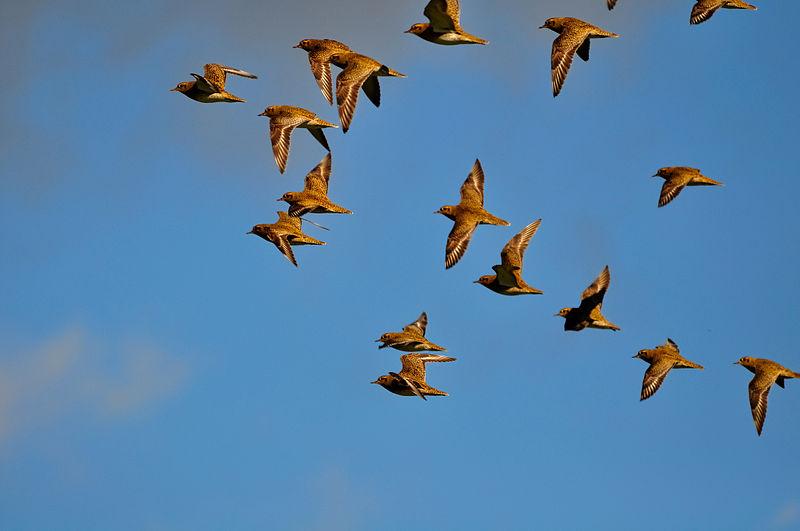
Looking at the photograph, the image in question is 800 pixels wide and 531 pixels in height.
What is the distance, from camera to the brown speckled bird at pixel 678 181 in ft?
148

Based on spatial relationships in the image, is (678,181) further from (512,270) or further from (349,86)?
(349,86)

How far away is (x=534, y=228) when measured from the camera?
45.4m

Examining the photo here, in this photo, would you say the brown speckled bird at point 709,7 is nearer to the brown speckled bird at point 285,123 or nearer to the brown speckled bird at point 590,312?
the brown speckled bird at point 590,312

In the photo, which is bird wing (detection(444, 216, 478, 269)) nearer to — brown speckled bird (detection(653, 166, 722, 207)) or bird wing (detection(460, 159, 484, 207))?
bird wing (detection(460, 159, 484, 207))

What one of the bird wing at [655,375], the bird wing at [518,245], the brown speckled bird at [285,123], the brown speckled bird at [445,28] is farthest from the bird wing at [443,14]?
the bird wing at [655,375]

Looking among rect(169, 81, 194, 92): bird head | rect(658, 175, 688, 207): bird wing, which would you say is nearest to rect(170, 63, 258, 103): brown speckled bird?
rect(169, 81, 194, 92): bird head

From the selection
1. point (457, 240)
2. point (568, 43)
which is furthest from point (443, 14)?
point (457, 240)

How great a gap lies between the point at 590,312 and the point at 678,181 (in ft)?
18.8

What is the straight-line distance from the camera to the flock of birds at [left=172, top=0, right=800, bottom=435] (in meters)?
42.0

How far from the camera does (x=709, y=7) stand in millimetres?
44750

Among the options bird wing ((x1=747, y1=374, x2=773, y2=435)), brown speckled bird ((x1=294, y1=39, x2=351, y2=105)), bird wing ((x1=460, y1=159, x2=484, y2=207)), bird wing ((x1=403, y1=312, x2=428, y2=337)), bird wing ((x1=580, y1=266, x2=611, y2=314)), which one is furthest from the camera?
bird wing ((x1=403, y1=312, x2=428, y2=337))

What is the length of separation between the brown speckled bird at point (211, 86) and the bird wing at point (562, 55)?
8570mm

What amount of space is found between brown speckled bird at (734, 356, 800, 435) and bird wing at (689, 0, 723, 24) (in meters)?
9.14

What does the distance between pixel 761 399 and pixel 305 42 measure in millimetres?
15361
